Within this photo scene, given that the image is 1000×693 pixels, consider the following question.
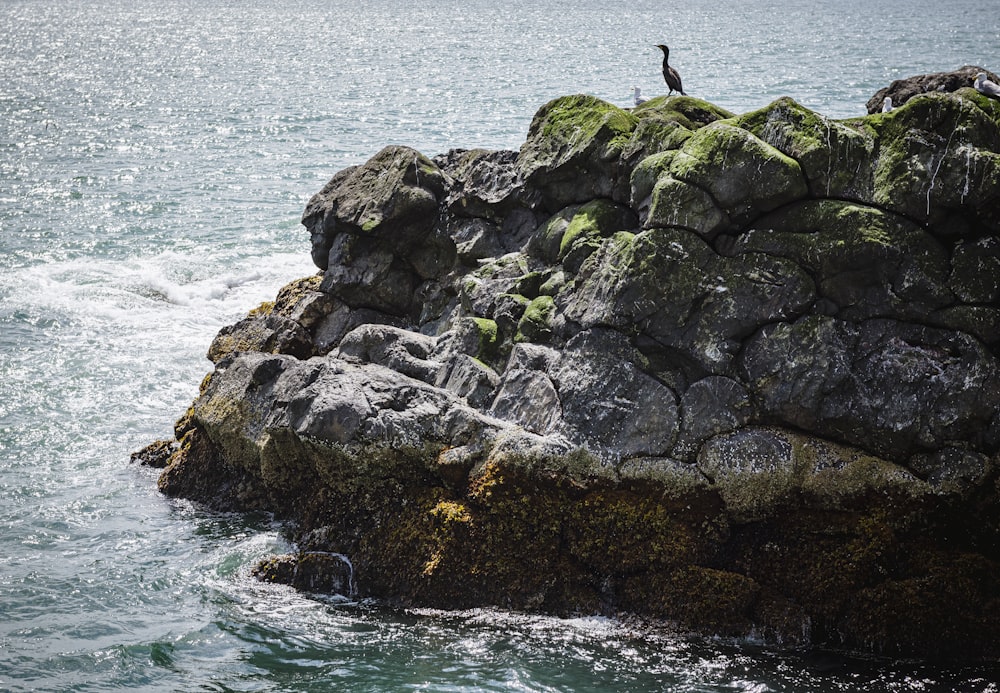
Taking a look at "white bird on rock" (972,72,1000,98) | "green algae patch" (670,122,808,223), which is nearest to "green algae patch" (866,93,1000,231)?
"green algae patch" (670,122,808,223)

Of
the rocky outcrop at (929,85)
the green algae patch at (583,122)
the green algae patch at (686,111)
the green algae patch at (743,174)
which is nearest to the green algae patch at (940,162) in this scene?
the green algae patch at (743,174)

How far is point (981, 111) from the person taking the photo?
543 inches

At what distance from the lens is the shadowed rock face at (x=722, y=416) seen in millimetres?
13023

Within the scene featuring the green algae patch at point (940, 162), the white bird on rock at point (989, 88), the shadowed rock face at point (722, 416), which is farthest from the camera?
the white bird on rock at point (989, 88)

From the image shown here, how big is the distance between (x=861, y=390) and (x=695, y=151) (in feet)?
13.8

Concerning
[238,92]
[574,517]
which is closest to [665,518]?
[574,517]

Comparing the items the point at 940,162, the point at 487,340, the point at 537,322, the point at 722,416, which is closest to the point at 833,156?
the point at 940,162

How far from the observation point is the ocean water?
41.8 feet

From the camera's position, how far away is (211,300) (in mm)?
26672

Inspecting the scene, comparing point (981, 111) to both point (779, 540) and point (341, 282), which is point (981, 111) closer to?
point (779, 540)

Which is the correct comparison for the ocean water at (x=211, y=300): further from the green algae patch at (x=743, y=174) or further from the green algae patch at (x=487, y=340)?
the green algae patch at (x=743, y=174)

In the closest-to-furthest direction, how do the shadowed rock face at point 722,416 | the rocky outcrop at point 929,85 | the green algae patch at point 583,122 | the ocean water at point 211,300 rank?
the ocean water at point 211,300 → the shadowed rock face at point 722,416 → the green algae patch at point 583,122 → the rocky outcrop at point 929,85

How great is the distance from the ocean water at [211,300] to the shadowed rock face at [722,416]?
0.69m

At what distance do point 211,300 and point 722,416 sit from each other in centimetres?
1678
